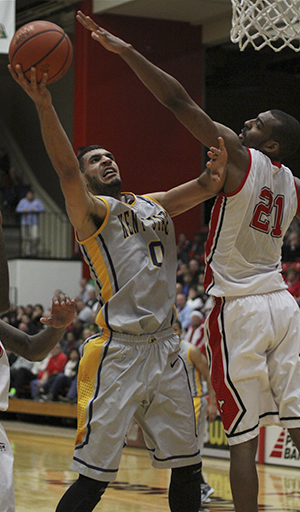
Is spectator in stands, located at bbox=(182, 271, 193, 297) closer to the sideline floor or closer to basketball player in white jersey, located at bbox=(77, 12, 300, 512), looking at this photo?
the sideline floor

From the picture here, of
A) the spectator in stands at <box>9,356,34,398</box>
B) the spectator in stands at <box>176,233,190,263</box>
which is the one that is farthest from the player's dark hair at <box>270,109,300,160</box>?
the spectator in stands at <box>176,233,190,263</box>

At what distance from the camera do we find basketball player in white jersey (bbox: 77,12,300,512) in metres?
3.66

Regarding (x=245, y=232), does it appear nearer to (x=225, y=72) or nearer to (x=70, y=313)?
(x=70, y=313)

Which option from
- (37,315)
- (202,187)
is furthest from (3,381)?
(37,315)

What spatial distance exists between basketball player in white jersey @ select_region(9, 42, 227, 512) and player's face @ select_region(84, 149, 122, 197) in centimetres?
13

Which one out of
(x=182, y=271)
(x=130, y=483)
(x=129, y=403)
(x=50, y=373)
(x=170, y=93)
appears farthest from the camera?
(x=182, y=271)

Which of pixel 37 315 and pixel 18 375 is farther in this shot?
pixel 37 315

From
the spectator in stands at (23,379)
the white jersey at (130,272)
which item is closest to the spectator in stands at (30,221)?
the spectator in stands at (23,379)

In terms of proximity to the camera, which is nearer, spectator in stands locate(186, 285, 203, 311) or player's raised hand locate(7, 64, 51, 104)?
player's raised hand locate(7, 64, 51, 104)

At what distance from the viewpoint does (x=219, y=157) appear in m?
3.67

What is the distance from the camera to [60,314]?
3.50 m

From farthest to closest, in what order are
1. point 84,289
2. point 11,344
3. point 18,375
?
point 84,289
point 18,375
point 11,344

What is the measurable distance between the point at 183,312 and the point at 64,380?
2272 millimetres

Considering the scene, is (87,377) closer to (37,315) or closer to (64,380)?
(64,380)
